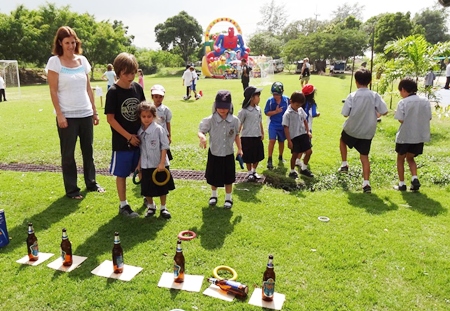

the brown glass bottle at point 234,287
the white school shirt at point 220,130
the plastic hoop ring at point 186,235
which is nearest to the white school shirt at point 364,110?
the white school shirt at point 220,130

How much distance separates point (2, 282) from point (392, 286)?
3.73 m

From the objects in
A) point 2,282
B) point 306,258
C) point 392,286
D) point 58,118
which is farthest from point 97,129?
point 392,286

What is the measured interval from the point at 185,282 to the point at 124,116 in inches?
86.8

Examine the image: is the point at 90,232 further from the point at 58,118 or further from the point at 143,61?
the point at 143,61

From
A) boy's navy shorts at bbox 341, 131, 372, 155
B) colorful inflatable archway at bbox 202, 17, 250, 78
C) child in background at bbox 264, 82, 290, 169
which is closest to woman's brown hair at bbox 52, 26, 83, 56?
child in background at bbox 264, 82, 290, 169

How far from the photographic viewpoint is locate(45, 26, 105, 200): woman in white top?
4.93 meters

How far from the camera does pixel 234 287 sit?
327cm

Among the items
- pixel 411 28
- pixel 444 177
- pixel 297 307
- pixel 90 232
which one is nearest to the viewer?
pixel 297 307

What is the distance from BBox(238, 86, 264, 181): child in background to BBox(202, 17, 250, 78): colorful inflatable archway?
1217 inches

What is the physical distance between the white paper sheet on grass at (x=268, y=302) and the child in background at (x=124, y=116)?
7.78 feet

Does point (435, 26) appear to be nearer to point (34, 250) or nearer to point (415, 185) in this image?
point (415, 185)

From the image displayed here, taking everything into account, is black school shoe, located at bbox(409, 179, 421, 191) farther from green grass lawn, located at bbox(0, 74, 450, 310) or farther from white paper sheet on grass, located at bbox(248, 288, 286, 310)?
white paper sheet on grass, located at bbox(248, 288, 286, 310)

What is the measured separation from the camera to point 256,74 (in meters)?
31.1

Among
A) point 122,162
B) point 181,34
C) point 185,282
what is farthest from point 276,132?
point 181,34
